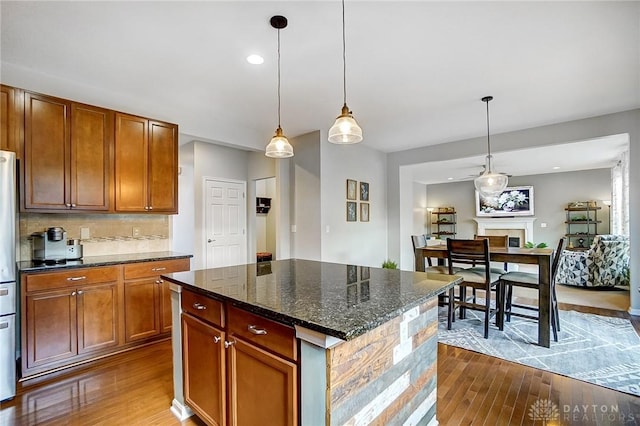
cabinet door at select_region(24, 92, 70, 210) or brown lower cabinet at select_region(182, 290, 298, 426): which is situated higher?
cabinet door at select_region(24, 92, 70, 210)

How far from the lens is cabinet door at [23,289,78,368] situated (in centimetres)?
235

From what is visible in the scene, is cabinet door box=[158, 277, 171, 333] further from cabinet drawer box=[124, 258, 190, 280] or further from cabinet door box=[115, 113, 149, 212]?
cabinet door box=[115, 113, 149, 212]

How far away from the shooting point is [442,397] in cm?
214

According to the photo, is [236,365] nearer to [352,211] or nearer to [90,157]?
[90,157]

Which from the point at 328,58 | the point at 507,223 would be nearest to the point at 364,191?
the point at 328,58

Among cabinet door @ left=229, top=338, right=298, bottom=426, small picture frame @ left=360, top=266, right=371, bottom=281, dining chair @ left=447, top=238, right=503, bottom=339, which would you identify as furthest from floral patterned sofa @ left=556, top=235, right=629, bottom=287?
cabinet door @ left=229, top=338, right=298, bottom=426

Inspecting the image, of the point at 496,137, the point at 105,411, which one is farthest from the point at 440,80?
the point at 105,411

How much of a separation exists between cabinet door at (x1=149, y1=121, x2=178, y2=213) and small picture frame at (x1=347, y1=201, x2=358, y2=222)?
2.63 metres

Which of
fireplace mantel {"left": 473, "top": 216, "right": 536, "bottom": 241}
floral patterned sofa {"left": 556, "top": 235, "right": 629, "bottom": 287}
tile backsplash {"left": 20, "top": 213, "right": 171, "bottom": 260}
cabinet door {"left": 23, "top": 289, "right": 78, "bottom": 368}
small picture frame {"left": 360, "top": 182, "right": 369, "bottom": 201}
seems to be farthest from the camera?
fireplace mantel {"left": 473, "top": 216, "right": 536, "bottom": 241}

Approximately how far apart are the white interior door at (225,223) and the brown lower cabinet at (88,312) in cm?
205

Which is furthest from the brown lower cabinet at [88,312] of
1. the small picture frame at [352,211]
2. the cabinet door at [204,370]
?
the small picture frame at [352,211]

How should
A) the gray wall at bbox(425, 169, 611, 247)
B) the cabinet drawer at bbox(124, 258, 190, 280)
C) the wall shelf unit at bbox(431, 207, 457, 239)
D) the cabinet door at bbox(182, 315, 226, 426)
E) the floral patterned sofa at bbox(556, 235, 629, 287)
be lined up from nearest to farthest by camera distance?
the cabinet door at bbox(182, 315, 226, 426) → the cabinet drawer at bbox(124, 258, 190, 280) → the floral patterned sofa at bbox(556, 235, 629, 287) → the gray wall at bbox(425, 169, 611, 247) → the wall shelf unit at bbox(431, 207, 457, 239)

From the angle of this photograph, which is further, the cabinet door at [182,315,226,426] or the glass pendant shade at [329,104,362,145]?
the glass pendant shade at [329,104,362,145]

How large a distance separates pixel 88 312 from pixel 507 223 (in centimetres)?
971
